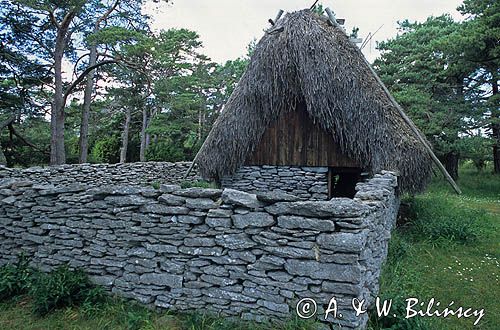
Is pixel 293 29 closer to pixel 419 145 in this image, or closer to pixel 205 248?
pixel 419 145

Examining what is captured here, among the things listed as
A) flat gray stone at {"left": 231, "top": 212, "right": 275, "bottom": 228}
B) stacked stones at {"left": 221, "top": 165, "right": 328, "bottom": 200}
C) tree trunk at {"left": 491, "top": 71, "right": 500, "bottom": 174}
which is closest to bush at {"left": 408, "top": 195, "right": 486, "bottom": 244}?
stacked stones at {"left": 221, "top": 165, "right": 328, "bottom": 200}

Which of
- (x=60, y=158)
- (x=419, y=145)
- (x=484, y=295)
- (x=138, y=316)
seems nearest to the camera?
(x=138, y=316)

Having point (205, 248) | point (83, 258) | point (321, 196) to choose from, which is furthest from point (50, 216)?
point (321, 196)

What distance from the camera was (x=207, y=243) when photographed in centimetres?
340

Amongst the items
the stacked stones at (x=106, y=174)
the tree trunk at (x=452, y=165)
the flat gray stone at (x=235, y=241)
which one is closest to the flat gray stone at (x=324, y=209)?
the flat gray stone at (x=235, y=241)

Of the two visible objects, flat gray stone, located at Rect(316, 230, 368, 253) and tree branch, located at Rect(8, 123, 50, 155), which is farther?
tree branch, located at Rect(8, 123, 50, 155)

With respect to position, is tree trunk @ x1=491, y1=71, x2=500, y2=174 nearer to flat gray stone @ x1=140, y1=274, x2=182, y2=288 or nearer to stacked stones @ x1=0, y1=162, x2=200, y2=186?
stacked stones @ x1=0, y1=162, x2=200, y2=186

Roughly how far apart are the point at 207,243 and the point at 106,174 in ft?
26.7

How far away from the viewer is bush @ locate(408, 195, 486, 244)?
638 centimetres

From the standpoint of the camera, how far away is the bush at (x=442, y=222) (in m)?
6.38

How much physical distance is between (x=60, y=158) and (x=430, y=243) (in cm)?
1332

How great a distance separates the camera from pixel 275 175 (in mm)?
7723

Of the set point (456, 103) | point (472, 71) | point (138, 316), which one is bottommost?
point (138, 316)

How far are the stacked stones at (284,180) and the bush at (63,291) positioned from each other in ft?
14.3
